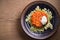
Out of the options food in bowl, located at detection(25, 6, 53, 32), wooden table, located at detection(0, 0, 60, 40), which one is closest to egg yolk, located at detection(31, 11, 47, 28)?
food in bowl, located at detection(25, 6, 53, 32)

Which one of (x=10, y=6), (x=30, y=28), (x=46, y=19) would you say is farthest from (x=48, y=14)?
(x=10, y=6)

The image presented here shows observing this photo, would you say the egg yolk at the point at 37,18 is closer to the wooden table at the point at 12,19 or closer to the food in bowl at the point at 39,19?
the food in bowl at the point at 39,19

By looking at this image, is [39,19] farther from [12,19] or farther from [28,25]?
[12,19]

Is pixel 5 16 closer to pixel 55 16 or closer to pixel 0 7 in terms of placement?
pixel 0 7

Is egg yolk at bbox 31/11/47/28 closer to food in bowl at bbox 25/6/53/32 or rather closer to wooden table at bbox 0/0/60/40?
food in bowl at bbox 25/6/53/32
